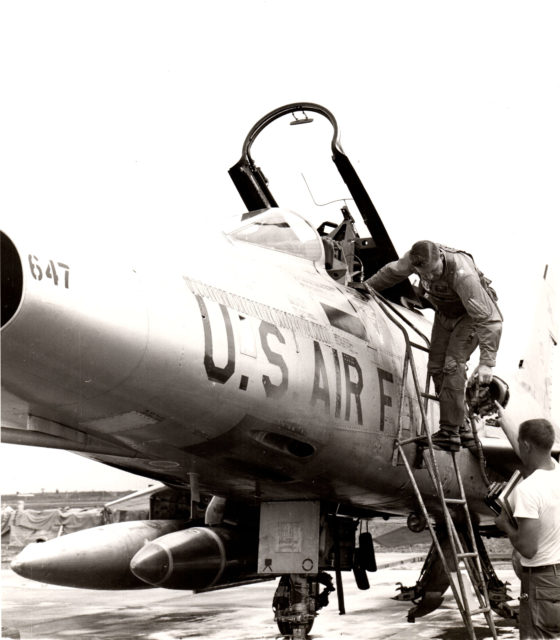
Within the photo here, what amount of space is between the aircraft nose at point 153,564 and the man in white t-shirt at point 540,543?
2.47 m

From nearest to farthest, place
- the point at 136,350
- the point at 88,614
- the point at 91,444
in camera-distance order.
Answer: the point at 136,350 < the point at 91,444 < the point at 88,614

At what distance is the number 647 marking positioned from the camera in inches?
115

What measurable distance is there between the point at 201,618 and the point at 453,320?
541 cm

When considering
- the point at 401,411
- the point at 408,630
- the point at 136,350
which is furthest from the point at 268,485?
the point at 408,630

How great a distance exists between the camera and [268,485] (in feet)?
16.4

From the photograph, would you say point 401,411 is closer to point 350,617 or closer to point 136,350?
point 136,350

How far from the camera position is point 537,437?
384cm

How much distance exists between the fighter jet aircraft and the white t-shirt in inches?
50.7

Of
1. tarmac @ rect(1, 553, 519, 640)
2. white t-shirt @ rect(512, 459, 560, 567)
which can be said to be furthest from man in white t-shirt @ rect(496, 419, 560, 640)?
tarmac @ rect(1, 553, 519, 640)

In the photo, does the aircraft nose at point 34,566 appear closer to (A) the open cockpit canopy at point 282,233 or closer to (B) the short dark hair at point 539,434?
(A) the open cockpit canopy at point 282,233

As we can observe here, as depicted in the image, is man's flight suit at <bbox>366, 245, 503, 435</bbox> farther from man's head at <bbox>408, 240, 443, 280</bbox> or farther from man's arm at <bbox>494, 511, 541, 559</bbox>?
man's arm at <bbox>494, 511, 541, 559</bbox>

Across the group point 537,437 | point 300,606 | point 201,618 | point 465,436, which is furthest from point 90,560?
point 537,437

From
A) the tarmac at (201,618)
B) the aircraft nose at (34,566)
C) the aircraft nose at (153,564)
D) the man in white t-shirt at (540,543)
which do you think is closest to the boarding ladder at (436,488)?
the man in white t-shirt at (540,543)

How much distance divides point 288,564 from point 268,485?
2.05ft
